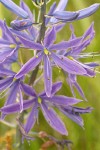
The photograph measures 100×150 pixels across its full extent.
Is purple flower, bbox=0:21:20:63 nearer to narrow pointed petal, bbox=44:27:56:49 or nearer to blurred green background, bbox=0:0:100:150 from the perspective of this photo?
narrow pointed petal, bbox=44:27:56:49

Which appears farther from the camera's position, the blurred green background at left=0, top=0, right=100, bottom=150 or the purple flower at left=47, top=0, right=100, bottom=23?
the blurred green background at left=0, top=0, right=100, bottom=150

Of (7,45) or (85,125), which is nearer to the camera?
(7,45)

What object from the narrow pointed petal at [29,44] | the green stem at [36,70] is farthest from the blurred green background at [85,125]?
the narrow pointed petal at [29,44]

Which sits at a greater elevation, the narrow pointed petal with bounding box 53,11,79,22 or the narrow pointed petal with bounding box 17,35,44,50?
the narrow pointed petal with bounding box 53,11,79,22

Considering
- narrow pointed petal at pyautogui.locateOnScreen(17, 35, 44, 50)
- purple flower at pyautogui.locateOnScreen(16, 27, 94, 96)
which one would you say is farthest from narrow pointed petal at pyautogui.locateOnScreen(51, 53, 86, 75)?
narrow pointed petal at pyautogui.locateOnScreen(17, 35, 44, 50)

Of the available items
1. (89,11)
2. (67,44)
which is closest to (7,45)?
(67,44)

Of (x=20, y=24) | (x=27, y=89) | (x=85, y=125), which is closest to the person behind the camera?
(x=20, y=24)

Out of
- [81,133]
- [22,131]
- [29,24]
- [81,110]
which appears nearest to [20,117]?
[22,131]

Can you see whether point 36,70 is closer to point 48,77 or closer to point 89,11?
point 48,77

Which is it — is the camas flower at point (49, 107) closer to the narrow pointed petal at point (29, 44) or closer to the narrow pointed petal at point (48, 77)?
the narrow pointed petal at point (48, 77)
